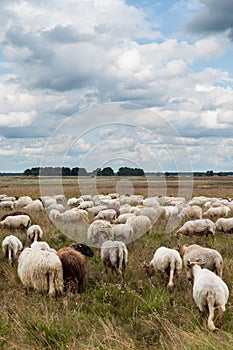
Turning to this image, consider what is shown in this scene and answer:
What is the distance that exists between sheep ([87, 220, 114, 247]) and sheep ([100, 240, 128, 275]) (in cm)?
287

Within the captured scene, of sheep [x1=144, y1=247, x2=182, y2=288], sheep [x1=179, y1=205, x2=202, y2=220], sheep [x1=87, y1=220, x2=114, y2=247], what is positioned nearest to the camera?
sheep [x1=144, y1=247, x2=182, y2=288]

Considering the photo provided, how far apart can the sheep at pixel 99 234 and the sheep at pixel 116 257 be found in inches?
113

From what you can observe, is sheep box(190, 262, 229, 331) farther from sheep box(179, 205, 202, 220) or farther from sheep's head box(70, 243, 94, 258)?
sheep box(179, 205, 202, 220)

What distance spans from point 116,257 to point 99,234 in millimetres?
3341

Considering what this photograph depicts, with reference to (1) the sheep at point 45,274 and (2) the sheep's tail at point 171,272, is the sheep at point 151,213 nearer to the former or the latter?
(2) the sheep's tail at point 171,272

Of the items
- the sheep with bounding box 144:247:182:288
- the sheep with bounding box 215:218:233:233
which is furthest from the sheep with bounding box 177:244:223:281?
the sheep with bounding box 215:218:233:233

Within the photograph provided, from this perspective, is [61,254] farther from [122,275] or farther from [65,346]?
[65,346]

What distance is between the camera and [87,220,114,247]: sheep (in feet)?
42.9

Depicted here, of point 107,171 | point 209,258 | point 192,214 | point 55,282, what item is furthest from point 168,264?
point 192,214

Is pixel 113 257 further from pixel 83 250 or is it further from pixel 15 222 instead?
pixel 15 222

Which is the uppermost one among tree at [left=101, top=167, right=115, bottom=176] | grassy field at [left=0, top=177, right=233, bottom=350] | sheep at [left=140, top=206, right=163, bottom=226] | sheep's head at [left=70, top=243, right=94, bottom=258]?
tree at [left=101, top=167, right=115, bottom=176]

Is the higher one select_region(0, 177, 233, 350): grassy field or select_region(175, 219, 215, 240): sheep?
select_region(175, 219, 215, 240): sheep

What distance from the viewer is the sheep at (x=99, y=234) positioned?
1309cm

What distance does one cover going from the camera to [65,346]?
16.8 ft
